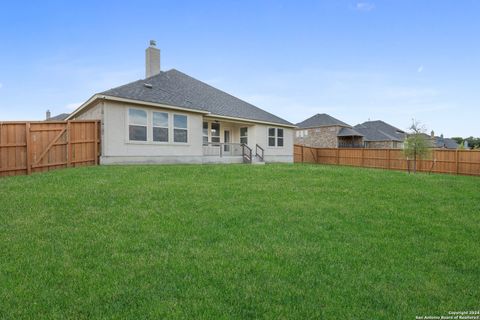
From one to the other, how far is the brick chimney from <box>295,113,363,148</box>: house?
24.3 m

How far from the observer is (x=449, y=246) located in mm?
4648

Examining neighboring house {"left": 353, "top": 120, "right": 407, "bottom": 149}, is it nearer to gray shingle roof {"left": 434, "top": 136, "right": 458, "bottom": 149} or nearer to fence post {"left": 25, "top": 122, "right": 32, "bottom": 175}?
gray shingle roof {"left": 434, "top": 136, "right": 458, "bottom": 149}

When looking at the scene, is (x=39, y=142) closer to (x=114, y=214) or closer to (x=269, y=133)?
(x=114, y=214)

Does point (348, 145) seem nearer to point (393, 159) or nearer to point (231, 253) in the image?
point (393, 159)

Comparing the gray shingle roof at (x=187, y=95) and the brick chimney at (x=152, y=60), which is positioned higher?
the brick chimney at (x=152, y=60)

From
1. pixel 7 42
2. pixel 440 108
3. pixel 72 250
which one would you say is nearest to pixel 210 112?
pixel 7 42

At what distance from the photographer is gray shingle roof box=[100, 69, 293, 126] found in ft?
48.5

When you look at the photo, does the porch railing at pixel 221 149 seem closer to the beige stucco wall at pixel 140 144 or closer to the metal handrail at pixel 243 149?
the metal handrail at pixel 243 149

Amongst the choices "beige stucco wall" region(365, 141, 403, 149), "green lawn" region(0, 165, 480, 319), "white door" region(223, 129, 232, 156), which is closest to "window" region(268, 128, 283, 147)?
"white door" region(223, 129, 232, 156)

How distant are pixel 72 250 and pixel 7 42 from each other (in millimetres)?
16799

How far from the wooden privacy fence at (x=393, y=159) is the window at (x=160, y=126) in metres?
15.6

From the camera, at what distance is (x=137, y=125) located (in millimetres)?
14219

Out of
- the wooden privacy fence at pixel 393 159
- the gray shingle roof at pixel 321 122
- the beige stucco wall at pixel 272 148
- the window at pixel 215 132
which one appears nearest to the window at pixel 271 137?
the beige stucco wall at pixel 272 148

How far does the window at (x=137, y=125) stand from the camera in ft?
45.9
